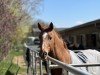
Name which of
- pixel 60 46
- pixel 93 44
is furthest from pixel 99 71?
pixel 93 44

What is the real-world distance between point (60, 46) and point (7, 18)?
7.23ft

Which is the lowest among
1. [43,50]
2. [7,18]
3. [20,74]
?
[20,74]

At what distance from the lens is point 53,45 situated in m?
7.34

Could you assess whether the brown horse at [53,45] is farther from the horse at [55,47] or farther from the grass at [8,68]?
the grass at [8,68]

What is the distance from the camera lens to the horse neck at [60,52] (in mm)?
7242

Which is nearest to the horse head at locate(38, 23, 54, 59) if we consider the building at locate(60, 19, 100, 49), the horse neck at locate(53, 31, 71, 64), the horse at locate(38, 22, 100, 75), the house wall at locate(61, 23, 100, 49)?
the horse at locate(38, 22, 100, 75)

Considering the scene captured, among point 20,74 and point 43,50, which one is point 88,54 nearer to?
point 43,50

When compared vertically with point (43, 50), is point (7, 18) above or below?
above

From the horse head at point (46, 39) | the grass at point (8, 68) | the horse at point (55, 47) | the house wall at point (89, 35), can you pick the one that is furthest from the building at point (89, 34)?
the horse head at point (46, 39)

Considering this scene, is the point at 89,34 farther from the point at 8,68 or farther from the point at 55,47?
the point at 55,47

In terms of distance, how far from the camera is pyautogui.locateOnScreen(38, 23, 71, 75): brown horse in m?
7.05

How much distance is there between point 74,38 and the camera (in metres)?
40.2

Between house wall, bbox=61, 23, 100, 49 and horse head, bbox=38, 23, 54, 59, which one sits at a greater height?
house wall, bbox=61, 23, 100, 49

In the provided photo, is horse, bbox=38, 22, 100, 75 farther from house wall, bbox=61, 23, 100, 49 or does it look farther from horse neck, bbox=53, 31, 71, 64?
house wall, bbox=61, 23, 100, 49
